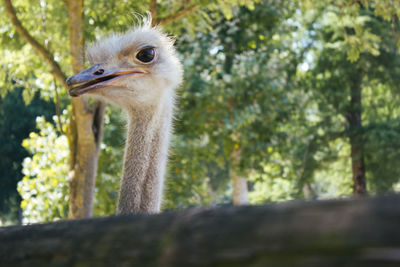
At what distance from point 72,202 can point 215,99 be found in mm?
3310

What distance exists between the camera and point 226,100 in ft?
26.9

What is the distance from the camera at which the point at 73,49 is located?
4793 mm

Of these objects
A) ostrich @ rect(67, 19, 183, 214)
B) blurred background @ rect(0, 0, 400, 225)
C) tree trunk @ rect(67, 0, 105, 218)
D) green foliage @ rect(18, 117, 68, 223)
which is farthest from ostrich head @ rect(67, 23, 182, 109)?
green foliage @ rect(18, 117, 68, 223)

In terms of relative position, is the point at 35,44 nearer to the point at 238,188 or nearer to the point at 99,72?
the point at 99,72

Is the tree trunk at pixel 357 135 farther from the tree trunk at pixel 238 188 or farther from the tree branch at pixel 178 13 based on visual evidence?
the tree branch at pixel 178 13

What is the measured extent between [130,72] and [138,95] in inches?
6.4

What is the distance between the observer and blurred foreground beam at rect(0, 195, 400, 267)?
19.5 inches

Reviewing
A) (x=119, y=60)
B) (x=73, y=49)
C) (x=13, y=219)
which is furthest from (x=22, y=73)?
(x=13, y=219)

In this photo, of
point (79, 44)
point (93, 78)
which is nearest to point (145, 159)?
point (93, 78)

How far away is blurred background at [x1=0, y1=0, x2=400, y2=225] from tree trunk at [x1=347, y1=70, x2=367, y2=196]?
0.03 m

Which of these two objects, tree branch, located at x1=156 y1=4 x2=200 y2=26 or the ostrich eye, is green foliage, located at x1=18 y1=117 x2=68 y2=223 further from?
the ostrich eye

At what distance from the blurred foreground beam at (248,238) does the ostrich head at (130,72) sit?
2.16 meters

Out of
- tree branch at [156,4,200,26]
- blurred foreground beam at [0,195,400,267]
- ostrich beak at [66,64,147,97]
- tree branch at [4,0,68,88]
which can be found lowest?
blurred foreground beam at [0,195,400,267]

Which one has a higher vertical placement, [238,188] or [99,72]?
[99,72]
